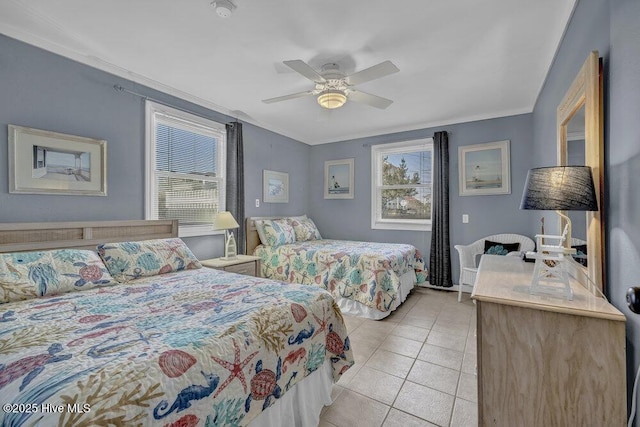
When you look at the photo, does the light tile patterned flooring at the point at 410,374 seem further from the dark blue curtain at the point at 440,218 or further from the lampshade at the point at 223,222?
the lampshade at the point at 223,222

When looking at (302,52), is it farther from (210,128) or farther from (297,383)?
(297,383)

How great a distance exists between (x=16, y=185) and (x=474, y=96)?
438cm

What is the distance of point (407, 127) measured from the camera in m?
4.42

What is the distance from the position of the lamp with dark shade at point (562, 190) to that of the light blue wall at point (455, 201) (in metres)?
2.74

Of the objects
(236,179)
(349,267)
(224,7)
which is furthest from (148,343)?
(236,179)

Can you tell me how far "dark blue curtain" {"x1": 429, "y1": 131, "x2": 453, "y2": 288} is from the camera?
4.09m

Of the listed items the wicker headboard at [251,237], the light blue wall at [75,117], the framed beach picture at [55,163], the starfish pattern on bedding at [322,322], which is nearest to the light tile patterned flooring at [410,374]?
the starfish pattern on bedding at [322,322]

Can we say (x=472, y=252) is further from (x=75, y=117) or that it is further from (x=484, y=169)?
(x=75, y=117)

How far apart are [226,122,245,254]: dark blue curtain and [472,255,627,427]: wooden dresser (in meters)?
3.09

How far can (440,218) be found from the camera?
412 cm

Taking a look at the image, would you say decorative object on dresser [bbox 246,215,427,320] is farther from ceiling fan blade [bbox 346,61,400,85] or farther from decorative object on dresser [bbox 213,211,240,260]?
ceiling fan blade [bbox 346,61,400,85]

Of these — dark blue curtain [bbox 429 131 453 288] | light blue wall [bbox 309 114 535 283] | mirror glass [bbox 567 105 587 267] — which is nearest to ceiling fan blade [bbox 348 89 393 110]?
mirror glass [bbox 567 105 587 267]

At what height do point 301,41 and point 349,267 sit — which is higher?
point 301,41

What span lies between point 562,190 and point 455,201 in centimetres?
302
